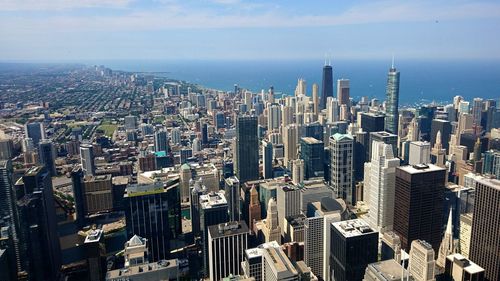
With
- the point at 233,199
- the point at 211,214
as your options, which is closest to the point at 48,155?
the point at 233,199

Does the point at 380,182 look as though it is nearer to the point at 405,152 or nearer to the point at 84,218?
the point at 405,152

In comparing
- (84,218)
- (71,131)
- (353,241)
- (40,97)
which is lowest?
(84,218)

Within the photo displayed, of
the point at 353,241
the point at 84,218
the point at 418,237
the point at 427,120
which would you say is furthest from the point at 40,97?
the point at 427,120

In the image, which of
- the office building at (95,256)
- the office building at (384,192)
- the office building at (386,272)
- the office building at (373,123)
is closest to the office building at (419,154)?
the office building at (373,123)

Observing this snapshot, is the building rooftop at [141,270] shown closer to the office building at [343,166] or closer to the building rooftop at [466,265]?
the building rooftop at [466,265]

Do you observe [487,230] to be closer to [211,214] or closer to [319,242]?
[319,242]
